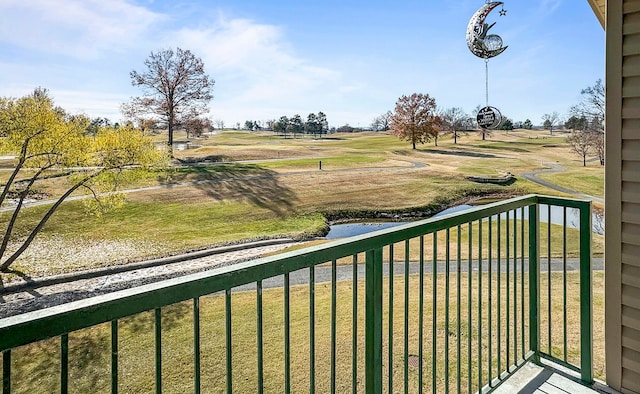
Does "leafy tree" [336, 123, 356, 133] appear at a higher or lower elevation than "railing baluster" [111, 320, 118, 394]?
higher

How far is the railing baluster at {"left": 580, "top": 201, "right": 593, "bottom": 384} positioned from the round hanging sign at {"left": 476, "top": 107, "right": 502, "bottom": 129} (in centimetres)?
233

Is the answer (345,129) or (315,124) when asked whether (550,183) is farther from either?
(345,129)

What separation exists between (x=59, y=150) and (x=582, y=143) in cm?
2207

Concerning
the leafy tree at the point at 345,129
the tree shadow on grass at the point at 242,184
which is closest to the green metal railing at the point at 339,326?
the tree shadow on grass at the point at 242,184

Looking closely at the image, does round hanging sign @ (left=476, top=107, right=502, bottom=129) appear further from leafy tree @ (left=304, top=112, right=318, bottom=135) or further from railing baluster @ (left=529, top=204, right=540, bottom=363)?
leafy tree @ (left=304, top=112, right=318, bottom=135)

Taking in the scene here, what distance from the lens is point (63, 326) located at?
25.9 inches

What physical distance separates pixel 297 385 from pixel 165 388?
1270 mm

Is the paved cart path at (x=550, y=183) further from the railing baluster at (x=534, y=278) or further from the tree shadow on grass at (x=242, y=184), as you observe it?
the railing baluster at (x=534, y=278)

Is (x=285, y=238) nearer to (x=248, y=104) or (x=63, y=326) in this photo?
(x=63, y=326)

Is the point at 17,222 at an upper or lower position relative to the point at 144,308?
lower

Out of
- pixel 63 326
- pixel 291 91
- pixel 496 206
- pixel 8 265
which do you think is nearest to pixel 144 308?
pixel 63 326

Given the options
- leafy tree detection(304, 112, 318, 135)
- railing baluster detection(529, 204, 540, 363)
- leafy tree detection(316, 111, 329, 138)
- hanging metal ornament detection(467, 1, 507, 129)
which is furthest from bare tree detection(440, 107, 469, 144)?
railing baluster detection(529, 204, 540, 363)

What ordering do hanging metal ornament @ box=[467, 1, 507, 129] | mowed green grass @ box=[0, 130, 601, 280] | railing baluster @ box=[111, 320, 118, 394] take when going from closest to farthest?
railing baluster @ box=[111, 320, 118, 394] → hanging metal ornament @ box=[467, 1, 507, 129] → mowed green grass @ box=[0, 130, 601, 280]

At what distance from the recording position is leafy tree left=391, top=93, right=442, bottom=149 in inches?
907
